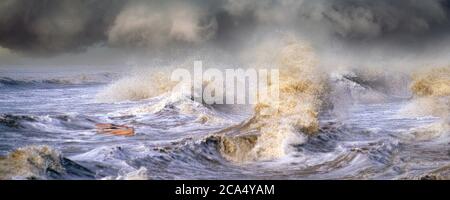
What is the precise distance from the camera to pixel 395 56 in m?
10.9

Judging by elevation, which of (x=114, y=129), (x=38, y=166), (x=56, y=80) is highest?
(x=56, y=80)

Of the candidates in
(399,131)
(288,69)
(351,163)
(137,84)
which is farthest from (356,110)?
(137,84)

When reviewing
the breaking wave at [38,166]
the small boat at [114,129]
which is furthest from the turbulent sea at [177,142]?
the small boat at [114,129]

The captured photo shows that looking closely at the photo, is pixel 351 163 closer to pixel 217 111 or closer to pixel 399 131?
pixel 399 131

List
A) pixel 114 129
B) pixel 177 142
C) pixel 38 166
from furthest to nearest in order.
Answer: pixel 114 129, pixel 177 142, pixel 38 166

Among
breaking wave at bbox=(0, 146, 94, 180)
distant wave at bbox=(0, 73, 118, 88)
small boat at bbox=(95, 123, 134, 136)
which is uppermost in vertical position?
distant wave at bbox=(0, 73, 118, 88)

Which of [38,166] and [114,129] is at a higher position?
[114,129]

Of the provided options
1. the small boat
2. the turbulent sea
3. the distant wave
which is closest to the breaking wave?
the turbulent sea

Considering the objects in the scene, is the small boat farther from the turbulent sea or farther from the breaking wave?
the breaking wave

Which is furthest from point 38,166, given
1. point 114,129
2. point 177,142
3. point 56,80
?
point 56,80

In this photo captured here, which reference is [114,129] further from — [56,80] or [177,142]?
[56,80]

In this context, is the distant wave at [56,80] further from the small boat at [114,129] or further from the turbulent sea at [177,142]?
the small boat at [114,129]

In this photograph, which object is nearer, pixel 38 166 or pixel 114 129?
pixel 38 166
